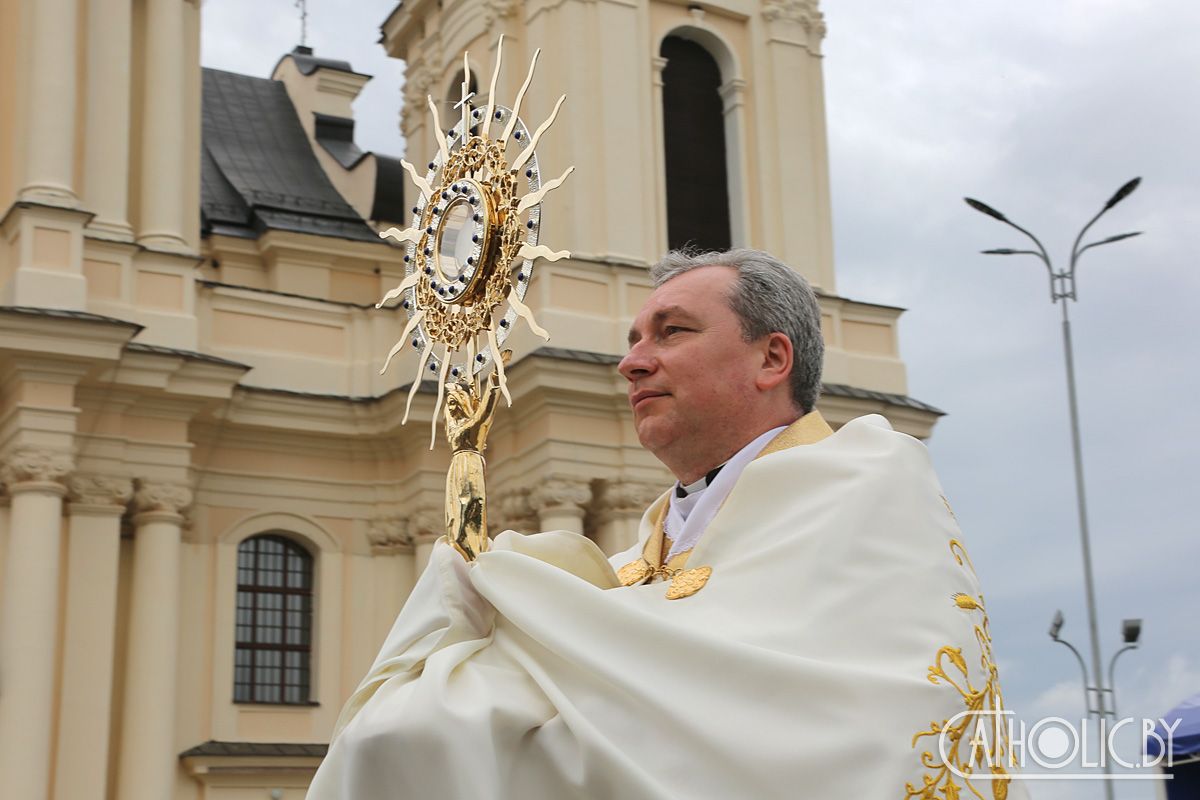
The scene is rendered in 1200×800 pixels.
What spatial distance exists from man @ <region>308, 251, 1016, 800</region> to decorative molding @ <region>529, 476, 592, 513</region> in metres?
14.1

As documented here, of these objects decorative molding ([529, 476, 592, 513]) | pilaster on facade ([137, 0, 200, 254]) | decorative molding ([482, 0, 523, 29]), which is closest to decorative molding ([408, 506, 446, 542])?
decorative molding ([529, 476, 592, 513])

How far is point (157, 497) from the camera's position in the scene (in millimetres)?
16953

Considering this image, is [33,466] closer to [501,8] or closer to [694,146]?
[501,8]

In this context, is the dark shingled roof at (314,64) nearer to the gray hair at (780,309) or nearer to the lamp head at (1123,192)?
the lamp head at (1123,192)

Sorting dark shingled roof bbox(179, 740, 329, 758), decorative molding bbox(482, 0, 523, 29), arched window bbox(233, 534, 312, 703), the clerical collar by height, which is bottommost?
the clerical collar

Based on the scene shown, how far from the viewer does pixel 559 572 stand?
2.69 metres

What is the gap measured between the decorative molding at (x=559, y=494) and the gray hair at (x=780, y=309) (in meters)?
14.0

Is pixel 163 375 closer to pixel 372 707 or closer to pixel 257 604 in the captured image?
pixel 257 604

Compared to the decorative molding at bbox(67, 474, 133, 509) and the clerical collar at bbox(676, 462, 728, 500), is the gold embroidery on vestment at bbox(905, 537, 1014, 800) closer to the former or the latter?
the clerical collar at bbox(676, 462, 728, 500)

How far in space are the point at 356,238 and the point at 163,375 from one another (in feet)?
18.8

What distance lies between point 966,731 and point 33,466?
47.4 feet

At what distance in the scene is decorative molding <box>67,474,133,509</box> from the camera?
54.1 ft

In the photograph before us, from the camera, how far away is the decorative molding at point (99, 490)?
54.1ft

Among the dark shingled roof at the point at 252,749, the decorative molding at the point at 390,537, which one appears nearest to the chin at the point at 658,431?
the dark shingled roof at the point at 252,749
